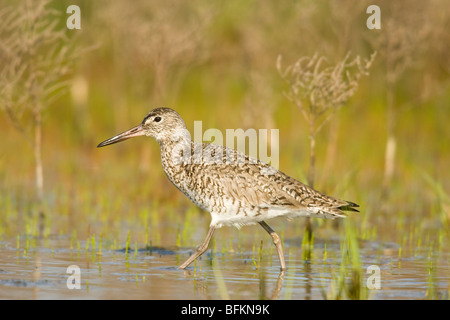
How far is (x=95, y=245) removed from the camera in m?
9.30

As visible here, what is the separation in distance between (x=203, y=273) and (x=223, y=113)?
1069 cm

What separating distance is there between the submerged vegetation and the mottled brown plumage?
419 millimetres

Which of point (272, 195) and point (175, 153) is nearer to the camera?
point (272, 195)

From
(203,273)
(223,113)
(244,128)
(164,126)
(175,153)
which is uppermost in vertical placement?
(223,113)

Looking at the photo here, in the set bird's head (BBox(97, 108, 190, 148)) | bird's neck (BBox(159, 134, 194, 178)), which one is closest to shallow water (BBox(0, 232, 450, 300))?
bird's neck (BBox(159, 134, 194, 178))

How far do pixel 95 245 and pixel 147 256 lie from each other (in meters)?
0.84

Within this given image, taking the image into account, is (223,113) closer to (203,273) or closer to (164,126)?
(164,126)

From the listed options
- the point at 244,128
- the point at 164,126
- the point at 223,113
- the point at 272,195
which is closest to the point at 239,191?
the point at 272,195

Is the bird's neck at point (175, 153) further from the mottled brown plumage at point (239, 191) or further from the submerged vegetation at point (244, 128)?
the submerged vegetation at point (244, 128)

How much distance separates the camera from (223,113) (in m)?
18.4

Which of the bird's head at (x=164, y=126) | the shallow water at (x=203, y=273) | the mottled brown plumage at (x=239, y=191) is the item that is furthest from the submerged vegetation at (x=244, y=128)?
the bird's head at (x=164, y=126)

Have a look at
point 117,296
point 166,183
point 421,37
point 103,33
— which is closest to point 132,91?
point 103,33

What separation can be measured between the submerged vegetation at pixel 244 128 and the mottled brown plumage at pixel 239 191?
0.42 metres

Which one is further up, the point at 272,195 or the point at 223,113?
the point at 223,113
